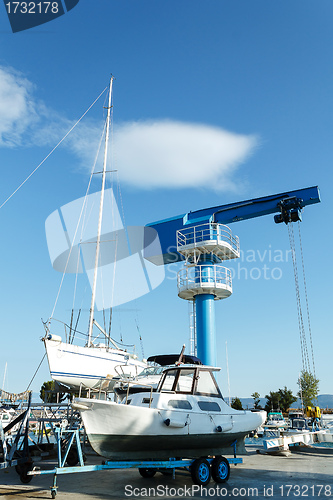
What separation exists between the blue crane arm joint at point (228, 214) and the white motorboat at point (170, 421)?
13861 mm

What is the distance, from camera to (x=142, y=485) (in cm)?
1028

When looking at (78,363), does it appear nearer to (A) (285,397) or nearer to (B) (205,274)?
(B) (205,274)

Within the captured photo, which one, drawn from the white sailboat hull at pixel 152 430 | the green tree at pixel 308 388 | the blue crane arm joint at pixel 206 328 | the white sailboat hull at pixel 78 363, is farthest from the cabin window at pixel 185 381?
the green tree at pixel 308 388

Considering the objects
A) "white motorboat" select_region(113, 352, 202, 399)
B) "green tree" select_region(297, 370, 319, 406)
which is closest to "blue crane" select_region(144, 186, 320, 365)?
"white motorboat" select_region(113, 352, 202, 399)

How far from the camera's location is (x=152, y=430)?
955cm

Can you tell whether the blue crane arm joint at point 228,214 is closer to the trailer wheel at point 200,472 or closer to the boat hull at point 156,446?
the boat hull at point 156,446

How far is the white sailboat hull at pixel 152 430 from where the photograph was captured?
9.27 meters

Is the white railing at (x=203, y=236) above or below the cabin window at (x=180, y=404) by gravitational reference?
above

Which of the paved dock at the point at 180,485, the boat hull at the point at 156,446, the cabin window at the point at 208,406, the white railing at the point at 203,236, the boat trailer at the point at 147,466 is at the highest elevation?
the white railing at the point at 203,236

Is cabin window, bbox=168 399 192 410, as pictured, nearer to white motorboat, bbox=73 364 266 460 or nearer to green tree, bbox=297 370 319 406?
white motorboat, bbox=73 364 266 460

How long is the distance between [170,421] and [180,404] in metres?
0.78

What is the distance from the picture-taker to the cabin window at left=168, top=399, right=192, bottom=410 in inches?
405

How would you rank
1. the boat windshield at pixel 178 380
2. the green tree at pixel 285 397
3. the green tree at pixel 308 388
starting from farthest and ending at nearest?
the green tree at pixel 285 397, the green tree at pixel 308 388, the boat windshield at pixel 178 380

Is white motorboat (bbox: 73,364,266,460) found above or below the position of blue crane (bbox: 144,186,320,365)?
below
